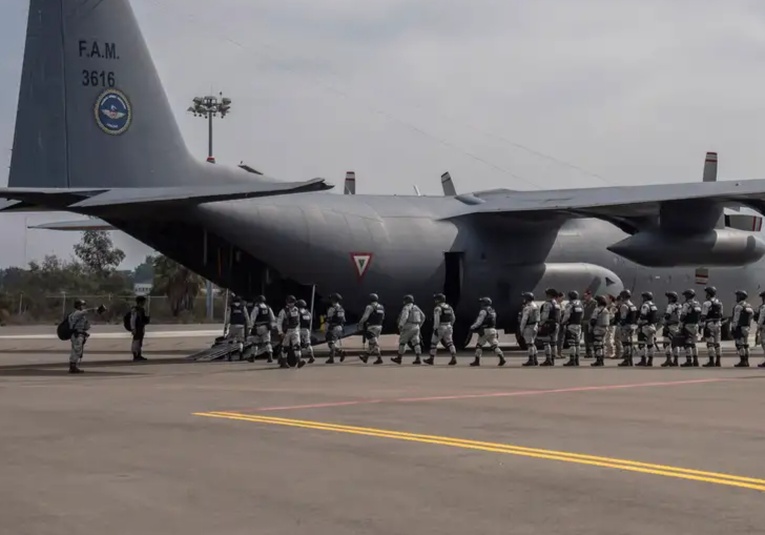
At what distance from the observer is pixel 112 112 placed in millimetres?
22156

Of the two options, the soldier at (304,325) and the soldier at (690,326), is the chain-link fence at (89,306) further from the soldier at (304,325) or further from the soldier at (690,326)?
the soldier at (690,326)

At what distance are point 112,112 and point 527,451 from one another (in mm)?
15186

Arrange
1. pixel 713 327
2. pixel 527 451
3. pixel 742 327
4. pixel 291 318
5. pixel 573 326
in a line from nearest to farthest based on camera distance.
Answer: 1. pixel 527 451
2. pixel 291 318
3. pixel 742 327
4. pixel 713 327
5. pixel 573 326

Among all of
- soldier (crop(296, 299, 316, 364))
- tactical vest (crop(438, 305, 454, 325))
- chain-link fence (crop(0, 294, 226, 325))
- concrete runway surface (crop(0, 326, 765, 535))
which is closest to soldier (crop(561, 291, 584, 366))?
tactical vest (crop(438, 305, 454, 325))

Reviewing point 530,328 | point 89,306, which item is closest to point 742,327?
point 530,328

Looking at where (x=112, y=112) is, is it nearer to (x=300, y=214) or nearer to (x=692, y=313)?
(x=300, y=214)

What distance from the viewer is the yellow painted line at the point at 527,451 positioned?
26.7 ft

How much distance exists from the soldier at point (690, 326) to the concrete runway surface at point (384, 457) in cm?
432

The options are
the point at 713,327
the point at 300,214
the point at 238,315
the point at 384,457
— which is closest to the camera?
the point at 384,457

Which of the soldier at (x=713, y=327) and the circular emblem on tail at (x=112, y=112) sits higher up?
the circular emblem on tail at (x=112, y=112)

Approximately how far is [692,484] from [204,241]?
1705 cm

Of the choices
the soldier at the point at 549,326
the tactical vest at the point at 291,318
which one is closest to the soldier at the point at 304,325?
the tactical vest at the point at 291,318

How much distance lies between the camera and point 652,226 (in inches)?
1077

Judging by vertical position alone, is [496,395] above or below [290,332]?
below
